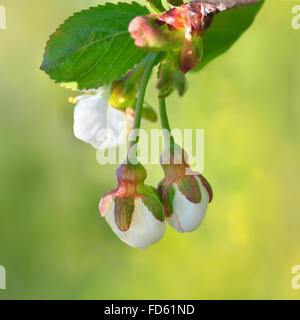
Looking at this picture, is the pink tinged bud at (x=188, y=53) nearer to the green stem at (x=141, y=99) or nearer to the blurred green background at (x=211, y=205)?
the green stem at (x=141, y=99)

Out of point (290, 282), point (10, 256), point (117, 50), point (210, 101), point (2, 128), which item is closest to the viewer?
point (117, 50)

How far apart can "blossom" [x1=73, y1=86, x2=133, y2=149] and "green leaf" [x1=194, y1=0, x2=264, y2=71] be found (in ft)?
0.42

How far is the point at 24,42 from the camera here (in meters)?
1.87

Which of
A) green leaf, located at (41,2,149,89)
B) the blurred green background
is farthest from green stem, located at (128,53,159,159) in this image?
the blurred green background

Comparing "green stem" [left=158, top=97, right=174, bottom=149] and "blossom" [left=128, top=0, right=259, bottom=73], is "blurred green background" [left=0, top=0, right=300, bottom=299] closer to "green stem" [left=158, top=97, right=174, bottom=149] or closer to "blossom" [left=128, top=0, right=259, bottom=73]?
"green stem" [left=158, top=97, right=174, bottom=149]

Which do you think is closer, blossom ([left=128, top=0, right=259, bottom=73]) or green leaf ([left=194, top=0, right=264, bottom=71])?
blossom ([left=128, top=0, right=259, bottom=73])

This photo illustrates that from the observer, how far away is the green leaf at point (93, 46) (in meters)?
0.56

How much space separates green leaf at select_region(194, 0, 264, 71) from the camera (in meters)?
0.64

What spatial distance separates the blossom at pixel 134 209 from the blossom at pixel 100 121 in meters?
0.12

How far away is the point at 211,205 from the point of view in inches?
56.6

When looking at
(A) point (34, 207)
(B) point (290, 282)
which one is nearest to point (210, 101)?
(B) point (290, 282)

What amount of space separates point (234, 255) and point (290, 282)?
149 mm

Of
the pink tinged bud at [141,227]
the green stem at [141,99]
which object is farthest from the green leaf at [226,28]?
the pink tinged bud at [141,227]
